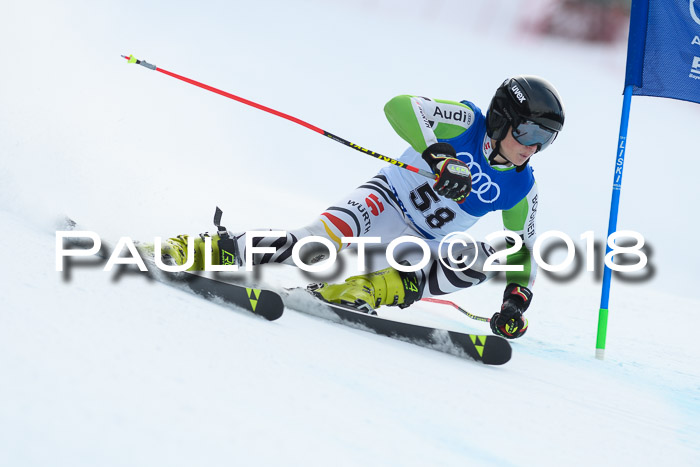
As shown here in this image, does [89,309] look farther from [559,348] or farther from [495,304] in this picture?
[495,304]

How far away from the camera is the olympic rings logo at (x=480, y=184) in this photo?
3256 millimetres

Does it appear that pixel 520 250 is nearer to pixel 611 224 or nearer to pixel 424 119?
pixel 611 224

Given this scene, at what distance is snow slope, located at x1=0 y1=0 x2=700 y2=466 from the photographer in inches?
48.3

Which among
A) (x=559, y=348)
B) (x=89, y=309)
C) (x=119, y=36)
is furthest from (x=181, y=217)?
(x=119, y=36)

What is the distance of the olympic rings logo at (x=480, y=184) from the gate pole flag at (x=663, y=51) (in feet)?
3.76

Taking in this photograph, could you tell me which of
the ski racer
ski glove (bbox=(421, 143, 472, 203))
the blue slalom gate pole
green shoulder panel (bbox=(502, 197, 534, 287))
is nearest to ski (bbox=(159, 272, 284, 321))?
the ski racer

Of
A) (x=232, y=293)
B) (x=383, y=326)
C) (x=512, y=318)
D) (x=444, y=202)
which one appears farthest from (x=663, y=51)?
(x=232, y=293)

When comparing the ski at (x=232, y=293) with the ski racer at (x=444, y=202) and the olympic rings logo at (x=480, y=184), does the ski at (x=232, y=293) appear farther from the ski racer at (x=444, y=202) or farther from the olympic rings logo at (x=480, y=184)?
the olympic rings logo at (x=480, y=184)

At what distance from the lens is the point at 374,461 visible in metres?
1.27

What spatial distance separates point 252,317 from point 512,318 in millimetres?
1571

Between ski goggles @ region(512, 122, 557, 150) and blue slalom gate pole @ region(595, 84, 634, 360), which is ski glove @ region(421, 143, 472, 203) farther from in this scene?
blue slalom gate pole @ region(595, 84, 634, 360)

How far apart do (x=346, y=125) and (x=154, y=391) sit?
1050 cm

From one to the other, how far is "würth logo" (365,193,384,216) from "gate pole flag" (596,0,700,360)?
1563 millimetres

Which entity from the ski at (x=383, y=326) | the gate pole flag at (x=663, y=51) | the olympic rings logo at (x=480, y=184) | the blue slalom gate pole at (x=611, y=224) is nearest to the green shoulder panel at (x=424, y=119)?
the olympic rings logo at (x=480, y=184)
